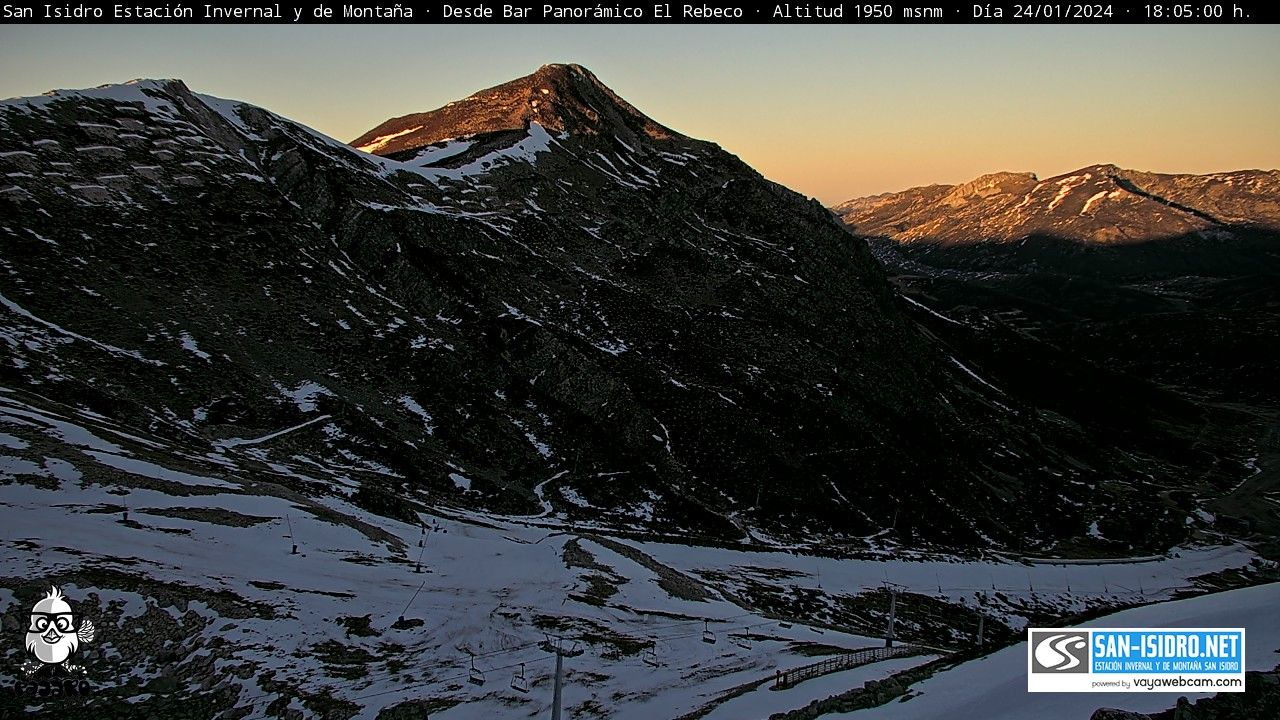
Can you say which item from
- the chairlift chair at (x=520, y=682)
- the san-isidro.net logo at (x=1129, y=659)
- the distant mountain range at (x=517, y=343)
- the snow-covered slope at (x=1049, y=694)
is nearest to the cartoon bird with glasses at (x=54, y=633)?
the chairlift chair at (x=520, y=682)

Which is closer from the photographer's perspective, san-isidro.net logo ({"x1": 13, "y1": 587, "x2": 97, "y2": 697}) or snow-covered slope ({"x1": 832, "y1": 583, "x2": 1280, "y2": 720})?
snow-covered slope ({"x1": 832, "y1": 583, "x2": 1280, "y2": 720})

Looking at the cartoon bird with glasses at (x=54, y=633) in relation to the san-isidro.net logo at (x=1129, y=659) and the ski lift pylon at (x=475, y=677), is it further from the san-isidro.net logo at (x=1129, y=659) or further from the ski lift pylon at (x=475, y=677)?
the san-isidro.net logo at (x=1129, y=659)

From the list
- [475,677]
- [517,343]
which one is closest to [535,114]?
[517,343]

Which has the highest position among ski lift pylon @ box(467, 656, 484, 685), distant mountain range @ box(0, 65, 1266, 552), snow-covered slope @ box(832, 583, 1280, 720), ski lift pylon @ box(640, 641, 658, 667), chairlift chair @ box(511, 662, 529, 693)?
distant mountain range @ box(0, 65, 1266, 552)

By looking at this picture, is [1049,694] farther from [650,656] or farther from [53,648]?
[53,648]

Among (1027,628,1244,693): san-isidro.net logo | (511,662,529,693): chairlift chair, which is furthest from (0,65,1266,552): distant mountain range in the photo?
(1027,628,1244,693): san-isidro.net logo

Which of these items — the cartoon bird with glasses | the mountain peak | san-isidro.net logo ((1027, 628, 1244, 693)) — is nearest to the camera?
san-isidro.net logo ((1027, 628, 1244, 693))

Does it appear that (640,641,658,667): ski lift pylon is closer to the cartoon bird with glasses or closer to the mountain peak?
the cartoon bird with glasses

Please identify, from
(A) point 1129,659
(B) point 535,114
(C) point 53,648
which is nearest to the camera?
(A) point 1129,659
